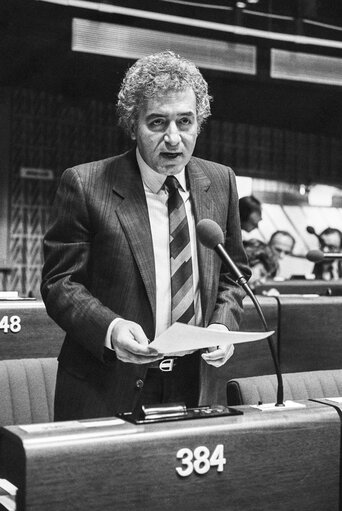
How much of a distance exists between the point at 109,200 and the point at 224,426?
1.96 feet

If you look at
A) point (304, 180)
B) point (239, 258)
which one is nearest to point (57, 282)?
point (239, 258)

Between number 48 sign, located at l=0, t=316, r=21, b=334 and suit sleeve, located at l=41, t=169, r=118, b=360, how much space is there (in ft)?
4.21

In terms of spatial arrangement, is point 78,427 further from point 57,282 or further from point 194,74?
point 194,74

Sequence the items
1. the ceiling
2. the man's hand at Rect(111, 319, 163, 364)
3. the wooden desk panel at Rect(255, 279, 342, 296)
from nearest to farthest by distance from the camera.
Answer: the man's hand at Rect(111, 319, 163, 364)
the wooden desk panel at Rect(255, 279, 342, 296)
the ceiling

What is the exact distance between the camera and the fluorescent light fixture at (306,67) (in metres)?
6.54

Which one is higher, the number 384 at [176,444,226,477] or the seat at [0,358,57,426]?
the number 384 at [176,444,226,477]

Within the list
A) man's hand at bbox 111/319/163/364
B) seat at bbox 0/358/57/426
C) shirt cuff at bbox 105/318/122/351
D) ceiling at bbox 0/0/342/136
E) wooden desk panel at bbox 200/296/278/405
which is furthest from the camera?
ceiling at bbox 0/0/342/136

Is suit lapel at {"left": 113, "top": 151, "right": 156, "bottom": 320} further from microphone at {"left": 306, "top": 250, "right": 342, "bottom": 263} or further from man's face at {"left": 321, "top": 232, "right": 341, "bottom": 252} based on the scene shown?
man's face at {"left": 321, "top": 232, "right": 341, "bottom": 252}

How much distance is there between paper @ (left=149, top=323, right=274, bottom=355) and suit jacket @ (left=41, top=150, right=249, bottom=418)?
0.31m

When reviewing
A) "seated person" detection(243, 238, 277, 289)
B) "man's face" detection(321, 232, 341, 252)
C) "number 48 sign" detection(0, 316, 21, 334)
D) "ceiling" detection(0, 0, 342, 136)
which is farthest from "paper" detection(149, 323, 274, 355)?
"man's face" detection(321, 232, 341, 252)

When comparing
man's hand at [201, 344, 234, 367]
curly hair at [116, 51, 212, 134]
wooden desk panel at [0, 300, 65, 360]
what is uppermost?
curly hair at [116, 51, 212, 134]

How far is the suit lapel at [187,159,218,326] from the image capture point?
5.39 feet

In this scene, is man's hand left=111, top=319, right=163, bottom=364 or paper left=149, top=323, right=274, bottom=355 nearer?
paper left=149, top=323, right=274, bottom=355

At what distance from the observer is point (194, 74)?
5.48 feet
